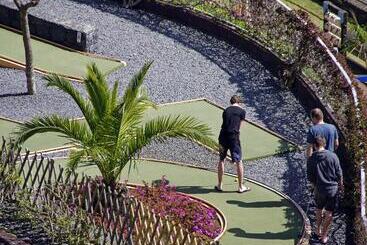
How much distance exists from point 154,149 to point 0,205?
4.14 meters

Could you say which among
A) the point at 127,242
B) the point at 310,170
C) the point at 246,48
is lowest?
the point at 127,242

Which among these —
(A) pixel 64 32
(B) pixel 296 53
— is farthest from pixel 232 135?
(A) pixel 64 32

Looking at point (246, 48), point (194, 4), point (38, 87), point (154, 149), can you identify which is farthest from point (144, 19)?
point (154, 149)

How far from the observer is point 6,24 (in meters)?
22.0

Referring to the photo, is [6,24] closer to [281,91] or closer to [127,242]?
[281,91]

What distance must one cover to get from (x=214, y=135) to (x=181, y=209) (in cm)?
331

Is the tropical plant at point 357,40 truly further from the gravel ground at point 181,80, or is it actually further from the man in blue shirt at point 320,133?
the man in blue shirt at point 320,133

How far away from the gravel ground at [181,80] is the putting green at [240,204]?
0.41 metres

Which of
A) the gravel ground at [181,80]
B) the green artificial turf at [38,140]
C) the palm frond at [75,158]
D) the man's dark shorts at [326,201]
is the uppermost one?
the gravel ground at [181,80]

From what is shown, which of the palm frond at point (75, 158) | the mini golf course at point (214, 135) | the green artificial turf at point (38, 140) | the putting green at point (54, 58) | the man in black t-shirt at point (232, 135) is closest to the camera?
the palm frond at point (75, 158)

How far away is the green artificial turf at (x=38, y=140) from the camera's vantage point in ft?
56.5

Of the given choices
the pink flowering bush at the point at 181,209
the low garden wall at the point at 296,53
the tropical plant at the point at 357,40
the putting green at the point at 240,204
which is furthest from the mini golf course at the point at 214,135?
the tropical plant at the point at 357,40

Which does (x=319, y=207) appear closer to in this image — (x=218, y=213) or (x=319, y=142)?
(x=319, y=142)

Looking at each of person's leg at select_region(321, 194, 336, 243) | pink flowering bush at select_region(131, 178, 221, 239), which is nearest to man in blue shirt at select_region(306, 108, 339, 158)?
person's leg at select_region(321, 194, 336, 243)
